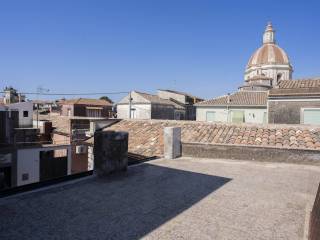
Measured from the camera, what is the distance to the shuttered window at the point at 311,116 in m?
20.6

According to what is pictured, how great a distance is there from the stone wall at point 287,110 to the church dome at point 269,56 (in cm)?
3527

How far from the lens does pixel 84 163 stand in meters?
20.4

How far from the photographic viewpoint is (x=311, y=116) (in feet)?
68.6

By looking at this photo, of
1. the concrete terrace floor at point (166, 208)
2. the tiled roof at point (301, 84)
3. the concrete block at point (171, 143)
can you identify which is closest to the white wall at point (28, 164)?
the concrete block at point (171, 143)

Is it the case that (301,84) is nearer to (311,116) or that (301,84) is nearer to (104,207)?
(311,116)

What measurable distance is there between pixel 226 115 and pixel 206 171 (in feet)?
80.5

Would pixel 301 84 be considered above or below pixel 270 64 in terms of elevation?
below

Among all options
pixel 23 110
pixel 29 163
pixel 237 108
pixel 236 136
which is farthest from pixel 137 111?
pixel 236 136

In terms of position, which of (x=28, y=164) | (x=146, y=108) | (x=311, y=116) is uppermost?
(x=146, y=108)

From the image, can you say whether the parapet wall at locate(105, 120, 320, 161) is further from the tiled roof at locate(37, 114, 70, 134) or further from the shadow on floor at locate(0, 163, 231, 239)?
the tiled roof at locate(37, 114, 70, 134)

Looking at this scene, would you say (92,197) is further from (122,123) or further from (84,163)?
(84,163)

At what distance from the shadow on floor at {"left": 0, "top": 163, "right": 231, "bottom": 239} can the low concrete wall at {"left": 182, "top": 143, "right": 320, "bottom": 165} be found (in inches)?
146

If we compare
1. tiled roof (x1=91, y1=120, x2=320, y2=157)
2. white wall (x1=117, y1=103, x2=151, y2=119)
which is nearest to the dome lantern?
white wall (x1=117, y1=103, x2=151, y2=119)

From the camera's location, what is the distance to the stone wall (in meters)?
21.0
